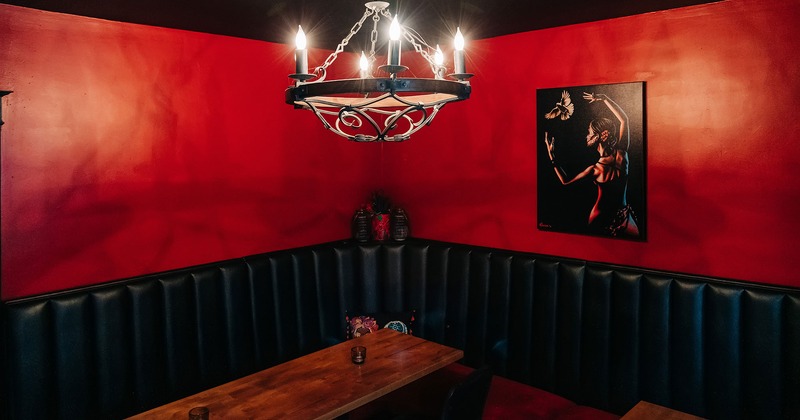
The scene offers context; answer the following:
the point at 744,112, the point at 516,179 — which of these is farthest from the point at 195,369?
the point at 744,112

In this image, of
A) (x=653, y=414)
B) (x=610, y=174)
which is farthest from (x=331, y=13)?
(x=653, y=414)

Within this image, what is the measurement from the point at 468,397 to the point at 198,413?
3.54 feet

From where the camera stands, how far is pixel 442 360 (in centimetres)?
293

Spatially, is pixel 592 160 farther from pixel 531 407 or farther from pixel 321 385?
pixel 321 385

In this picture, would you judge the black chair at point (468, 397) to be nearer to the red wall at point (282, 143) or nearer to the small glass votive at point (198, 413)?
the small glass votive at point (198, 413)

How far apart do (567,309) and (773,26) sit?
1.92 metres

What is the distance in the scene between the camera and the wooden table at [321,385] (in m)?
2.32

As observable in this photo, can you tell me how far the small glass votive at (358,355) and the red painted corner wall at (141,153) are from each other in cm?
146

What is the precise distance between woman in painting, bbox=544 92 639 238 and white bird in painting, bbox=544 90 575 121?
11cm

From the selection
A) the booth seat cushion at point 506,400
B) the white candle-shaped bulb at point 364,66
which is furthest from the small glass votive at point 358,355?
the white candle-shaped bulb at point 364,66

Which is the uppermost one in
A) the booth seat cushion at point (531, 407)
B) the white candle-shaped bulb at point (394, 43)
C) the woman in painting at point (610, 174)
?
the white candle-shaped bulb at point (394, 43)

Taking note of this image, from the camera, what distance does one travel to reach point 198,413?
2.16 m

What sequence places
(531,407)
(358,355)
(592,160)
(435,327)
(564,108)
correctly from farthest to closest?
(435,327), (564,108), (592,160), (531,407), (358,355)

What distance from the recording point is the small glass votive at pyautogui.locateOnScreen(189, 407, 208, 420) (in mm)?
2143
